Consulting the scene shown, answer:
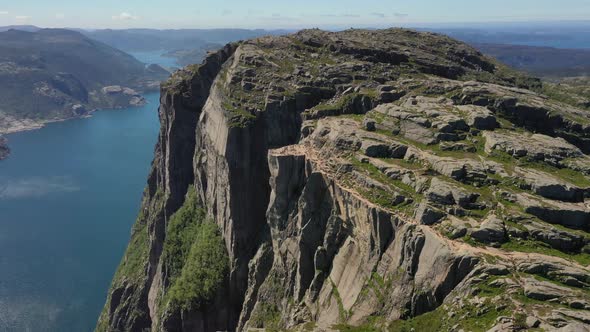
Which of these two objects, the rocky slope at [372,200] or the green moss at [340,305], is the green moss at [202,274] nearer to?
the rocky slope at [372,200]

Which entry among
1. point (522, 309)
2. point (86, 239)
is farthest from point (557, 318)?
point (86, 239)

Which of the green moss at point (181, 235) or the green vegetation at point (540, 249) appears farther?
the green moss at point (181, 235)

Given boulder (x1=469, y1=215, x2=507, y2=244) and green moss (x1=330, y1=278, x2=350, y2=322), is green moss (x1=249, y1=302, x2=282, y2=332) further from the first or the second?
boulder (x1=469, y1=215, x2=507, y2=244)

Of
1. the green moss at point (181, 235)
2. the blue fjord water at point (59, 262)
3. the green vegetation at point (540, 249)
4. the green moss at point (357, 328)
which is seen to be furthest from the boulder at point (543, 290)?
the blue fjord water at point (59, 262)

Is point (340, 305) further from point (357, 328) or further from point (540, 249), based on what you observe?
point (540, 249)

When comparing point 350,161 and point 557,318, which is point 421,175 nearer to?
point 350,161

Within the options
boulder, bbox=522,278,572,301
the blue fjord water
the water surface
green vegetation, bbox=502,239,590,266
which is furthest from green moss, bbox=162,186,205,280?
boulder, bbox=522,278,572,301
